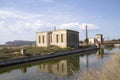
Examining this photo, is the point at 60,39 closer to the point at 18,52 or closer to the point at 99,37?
the point at 18,52

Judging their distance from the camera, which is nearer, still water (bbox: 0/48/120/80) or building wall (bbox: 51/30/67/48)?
still water (bbox: 0/48/120/80)

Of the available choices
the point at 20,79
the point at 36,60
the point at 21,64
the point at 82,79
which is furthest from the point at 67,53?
the point at 82,79

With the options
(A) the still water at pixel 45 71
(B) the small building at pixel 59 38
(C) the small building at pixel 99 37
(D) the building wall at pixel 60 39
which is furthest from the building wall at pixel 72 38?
(A) the still water at pixel 45 71

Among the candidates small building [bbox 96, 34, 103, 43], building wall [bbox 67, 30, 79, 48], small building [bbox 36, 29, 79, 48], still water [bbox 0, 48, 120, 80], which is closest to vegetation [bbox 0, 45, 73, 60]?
still water [bbox 0, 48, 120, 80]

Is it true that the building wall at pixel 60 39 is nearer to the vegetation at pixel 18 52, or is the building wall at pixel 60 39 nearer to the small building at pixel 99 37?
the vegetation at pixel 18 52

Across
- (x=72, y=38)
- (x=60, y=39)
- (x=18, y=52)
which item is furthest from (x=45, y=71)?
(x=72, y=38)

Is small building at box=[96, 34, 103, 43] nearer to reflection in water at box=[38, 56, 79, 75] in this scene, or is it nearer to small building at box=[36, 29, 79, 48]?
small building at box=[36, 29, 79, 48]

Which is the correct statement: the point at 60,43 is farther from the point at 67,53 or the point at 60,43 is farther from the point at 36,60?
the point at 36,60

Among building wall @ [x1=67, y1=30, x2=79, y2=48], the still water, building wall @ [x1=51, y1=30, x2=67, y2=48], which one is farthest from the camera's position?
building wall @ [x1=67, y1=30, x2=79, y2=48]

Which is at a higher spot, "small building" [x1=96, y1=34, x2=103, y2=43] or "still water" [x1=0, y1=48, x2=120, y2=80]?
"small building" [x1=96, y1=34, x2=103, y2=43]

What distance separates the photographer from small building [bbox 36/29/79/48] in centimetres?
4838

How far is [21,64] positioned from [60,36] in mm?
25471

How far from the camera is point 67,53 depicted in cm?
4056

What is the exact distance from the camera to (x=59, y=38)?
1957 inches
